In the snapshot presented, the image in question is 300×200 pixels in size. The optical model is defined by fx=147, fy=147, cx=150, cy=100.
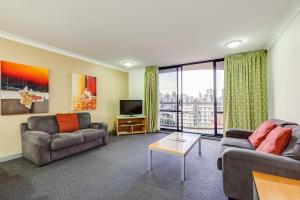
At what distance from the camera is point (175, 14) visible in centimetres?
221

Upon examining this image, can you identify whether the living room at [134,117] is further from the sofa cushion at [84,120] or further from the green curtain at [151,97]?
the green curtain at [151,97]

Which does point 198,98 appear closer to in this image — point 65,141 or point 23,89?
point 65,141

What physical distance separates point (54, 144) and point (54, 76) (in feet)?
5.80

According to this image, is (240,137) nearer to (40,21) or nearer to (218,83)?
(218,83)

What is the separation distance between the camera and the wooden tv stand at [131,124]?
508cm

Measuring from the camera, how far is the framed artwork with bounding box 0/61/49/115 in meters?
2.79

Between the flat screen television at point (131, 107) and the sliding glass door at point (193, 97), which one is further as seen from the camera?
the flat screen television at point (131, 107)

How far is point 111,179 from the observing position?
2.17 metres

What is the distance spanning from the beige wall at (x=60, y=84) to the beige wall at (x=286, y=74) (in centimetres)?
455

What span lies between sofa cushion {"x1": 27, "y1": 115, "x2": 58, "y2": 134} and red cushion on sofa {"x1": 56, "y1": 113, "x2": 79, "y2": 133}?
0.32ft

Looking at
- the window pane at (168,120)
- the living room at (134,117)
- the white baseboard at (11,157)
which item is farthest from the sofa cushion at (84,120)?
the window pane at (168,120)

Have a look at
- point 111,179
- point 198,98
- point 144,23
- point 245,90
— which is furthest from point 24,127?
point 245,90

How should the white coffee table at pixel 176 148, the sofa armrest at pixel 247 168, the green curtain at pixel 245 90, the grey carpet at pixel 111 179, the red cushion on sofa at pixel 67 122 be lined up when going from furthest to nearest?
the green curtain at pixel 245 90 → the red cushion on sofa at pixel 67 122 → the white coffee table at pixel 176 148 → the grey carpet at pixel 111 179 → the sofa armrest at pixel 247 168

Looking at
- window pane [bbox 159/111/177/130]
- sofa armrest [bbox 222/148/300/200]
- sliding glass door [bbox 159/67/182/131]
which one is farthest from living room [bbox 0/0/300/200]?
window pane [bbox 159/111/177/130]
